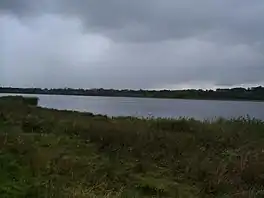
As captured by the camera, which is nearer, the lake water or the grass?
the grass

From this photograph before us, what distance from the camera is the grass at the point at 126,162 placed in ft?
25.4

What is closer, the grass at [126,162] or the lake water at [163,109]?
the grass at [126,162]

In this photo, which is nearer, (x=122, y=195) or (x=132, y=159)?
(x=122, y=195)

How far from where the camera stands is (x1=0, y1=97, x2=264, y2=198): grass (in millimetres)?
7754

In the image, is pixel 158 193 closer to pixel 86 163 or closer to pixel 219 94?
pixel 86 163

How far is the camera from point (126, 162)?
1055 cm

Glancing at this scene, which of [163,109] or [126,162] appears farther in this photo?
[163,109]

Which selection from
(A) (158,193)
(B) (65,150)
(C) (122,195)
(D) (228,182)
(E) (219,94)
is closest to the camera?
(C) (122,195)

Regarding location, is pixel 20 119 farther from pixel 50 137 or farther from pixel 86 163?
pixel 86 163

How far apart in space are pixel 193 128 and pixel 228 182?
21.0 feet

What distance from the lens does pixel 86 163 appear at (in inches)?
378

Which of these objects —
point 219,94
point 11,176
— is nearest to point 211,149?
point 11,176

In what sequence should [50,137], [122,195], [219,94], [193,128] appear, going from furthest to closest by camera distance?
[219,94]
[193,128]
[50,137]
[122,195]

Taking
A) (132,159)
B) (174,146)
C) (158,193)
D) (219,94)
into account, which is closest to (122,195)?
(158,193)
